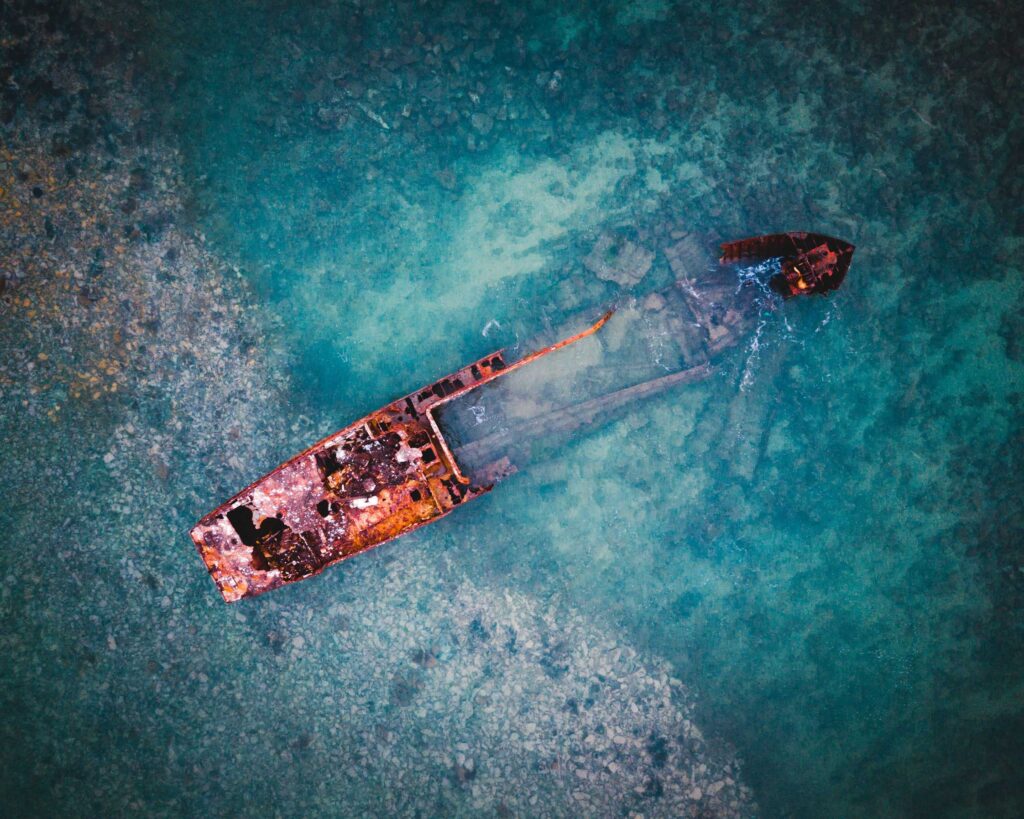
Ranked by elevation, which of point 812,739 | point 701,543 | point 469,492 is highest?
point 469,492

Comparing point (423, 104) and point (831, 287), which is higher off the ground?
point (423, 104)

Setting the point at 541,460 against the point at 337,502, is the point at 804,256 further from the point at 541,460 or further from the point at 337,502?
the point at 337,502

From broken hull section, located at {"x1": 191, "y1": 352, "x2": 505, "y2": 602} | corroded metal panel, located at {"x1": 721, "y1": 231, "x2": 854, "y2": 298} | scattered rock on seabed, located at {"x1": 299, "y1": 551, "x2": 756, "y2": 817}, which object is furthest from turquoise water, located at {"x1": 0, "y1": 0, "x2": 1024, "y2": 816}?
broken hull section, located at {"x1": 191, "y1": 352, "x2": 505, "y2": 602}

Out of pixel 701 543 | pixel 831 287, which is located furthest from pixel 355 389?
pixel 831 287

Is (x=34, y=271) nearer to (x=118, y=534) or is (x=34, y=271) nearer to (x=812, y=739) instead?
(x=118, y=534)

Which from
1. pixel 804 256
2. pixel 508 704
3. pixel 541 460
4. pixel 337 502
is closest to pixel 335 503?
pixel 337 502

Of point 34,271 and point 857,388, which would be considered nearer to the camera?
point 34,271

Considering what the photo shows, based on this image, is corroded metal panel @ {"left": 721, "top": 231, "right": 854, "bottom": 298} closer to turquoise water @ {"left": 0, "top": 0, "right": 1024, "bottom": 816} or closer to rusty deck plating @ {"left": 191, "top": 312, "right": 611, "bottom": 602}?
turquoise water @ {"left": 0, "top": 0, "right": 1024, "bottom": 816}
